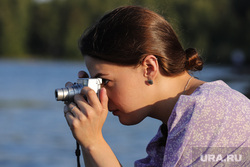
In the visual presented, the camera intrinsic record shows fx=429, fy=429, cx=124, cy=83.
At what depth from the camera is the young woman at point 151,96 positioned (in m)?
1.63

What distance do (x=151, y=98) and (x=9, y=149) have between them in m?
5.03

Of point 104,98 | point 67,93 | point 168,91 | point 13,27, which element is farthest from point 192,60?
point 13,27

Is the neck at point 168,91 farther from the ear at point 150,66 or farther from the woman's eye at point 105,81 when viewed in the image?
the woman's eye at point 105,81

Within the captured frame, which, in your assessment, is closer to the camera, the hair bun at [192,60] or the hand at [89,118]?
the hand at [89,118]

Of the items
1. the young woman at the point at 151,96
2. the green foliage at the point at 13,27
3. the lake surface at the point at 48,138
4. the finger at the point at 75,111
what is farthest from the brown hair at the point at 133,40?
the green foliage at the point at 13,27

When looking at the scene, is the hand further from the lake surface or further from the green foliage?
the green foliage

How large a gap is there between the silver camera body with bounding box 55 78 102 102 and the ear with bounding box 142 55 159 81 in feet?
0.67

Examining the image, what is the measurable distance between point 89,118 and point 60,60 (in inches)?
2003

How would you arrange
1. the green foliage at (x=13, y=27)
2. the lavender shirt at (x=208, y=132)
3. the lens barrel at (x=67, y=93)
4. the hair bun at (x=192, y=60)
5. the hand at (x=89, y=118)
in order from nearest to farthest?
the lavender shirt at (x=208, y=132) < the hand at (x=89, y=118) < the lens barrel at (x=67, y=93) < the hair bun at (x=192, y=60) < the green foliage at (x=13, y=27)

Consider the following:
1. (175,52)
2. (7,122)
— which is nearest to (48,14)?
(7,122)

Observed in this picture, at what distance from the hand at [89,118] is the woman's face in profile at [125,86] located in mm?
88

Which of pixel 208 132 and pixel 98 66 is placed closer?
pixel 208 132

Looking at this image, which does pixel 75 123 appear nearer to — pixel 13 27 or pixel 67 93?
pixel 67 93

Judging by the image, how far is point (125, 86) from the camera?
186 centimetres
